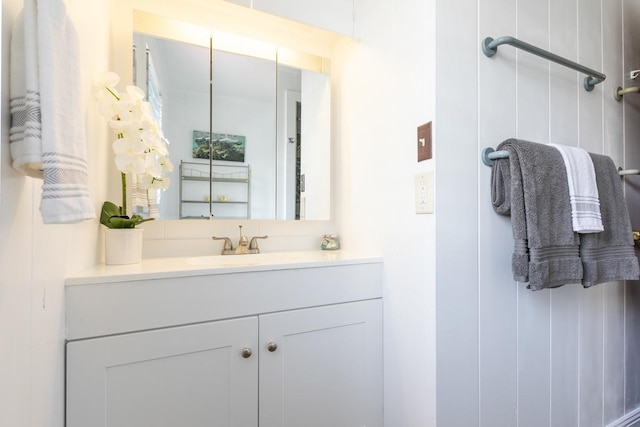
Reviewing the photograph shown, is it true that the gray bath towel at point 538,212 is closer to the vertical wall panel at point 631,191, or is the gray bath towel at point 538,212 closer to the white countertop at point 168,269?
the white countertop at point 168,269

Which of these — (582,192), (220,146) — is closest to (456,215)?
(582,192)

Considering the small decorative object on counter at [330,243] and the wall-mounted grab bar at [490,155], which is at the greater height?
the wall-mounted grab bar at [490,155]

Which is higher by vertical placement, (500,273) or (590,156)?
(590,156)

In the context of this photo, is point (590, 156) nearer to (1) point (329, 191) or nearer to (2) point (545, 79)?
(2) point (545, 79)

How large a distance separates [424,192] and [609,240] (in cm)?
77

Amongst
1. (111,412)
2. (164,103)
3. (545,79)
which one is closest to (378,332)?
(111,412)

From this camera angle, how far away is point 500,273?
111 cm

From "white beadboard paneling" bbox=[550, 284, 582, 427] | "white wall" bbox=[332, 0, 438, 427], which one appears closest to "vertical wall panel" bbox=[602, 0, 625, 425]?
"white beadboard paneling" bbox=[550, 284, 582, 427]

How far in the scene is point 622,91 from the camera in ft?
4.86

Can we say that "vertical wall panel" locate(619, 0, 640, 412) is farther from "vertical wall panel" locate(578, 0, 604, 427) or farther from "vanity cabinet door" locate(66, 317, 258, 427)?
"vanity cabinet door" locate(66, 317, 258, 427)

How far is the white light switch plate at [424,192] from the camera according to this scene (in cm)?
101

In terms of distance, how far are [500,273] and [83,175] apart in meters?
1.28

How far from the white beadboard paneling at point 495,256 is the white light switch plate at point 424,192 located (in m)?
0.21

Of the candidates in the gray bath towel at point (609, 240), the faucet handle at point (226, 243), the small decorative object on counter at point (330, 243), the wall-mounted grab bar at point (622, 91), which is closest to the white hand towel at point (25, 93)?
the faucet handle at point (226, 243)
